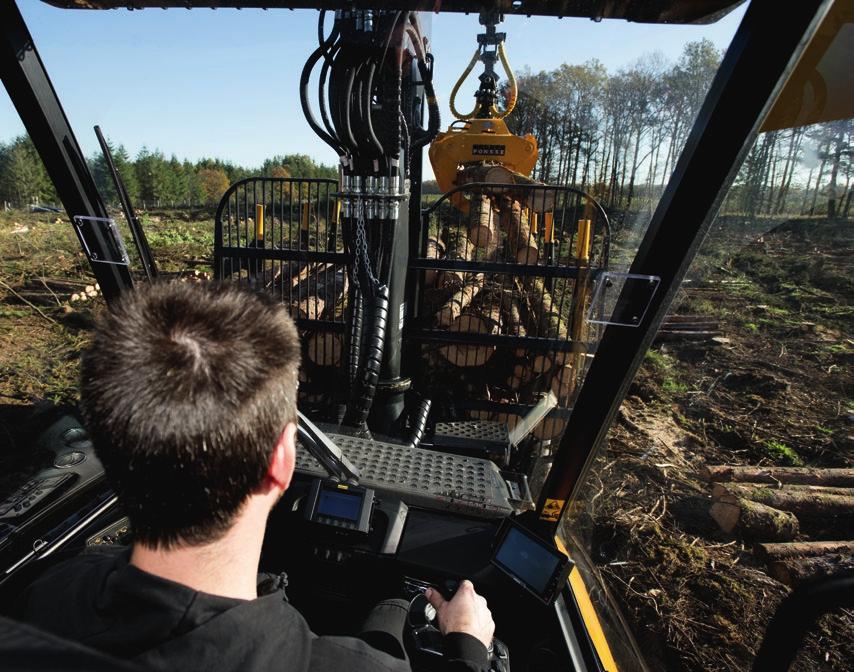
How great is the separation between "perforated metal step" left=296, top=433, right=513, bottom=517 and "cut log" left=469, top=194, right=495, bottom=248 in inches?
76.7

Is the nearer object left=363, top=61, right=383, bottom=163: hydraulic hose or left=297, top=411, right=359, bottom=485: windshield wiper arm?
left=297, top=411, right=359, bottom=485: windshield wiper arm

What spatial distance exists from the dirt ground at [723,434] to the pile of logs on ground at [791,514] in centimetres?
8

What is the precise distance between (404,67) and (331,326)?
154 cm

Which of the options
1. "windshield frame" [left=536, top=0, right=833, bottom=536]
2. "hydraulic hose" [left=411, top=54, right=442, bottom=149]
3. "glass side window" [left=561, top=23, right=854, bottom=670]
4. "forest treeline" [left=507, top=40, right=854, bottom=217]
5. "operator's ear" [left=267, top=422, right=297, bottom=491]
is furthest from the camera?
"hydraulic hose" [left=411, top=54, right=442, bottom=149]

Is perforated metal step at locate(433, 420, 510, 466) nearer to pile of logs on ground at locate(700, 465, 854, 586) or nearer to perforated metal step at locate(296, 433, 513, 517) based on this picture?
perforated metal step at locate(296, 433, 513, 517)

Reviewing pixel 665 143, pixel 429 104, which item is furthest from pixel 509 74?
pixel 665 143

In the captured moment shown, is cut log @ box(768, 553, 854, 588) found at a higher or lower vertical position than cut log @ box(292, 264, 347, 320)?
lower

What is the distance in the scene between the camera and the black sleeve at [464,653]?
43.4 inches

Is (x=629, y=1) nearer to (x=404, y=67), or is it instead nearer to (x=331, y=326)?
(x=404, y=67)

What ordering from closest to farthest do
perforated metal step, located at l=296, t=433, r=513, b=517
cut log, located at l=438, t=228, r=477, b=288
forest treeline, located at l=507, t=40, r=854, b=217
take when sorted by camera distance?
forest treeline, located at l=507, t=40, r=854, b=217 → perforated metal step, located at l=296, t=433, r=513, b=517 → cut log, located at l=438, t=228, r=477, b=288

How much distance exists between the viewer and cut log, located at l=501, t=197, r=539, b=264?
3.68 metres

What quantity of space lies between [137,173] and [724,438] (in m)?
3.74

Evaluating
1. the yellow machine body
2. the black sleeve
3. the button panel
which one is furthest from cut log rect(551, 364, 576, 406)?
the yellow machine body

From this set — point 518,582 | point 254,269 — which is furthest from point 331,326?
point 518,582
